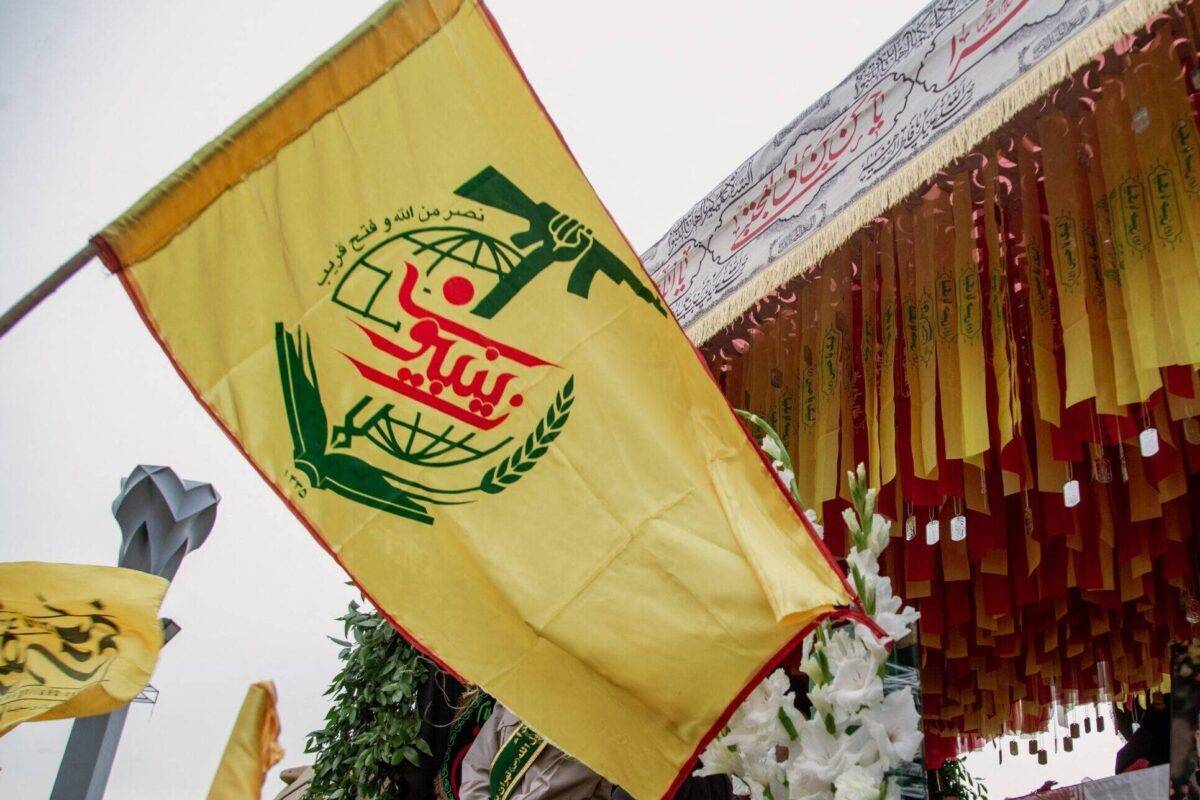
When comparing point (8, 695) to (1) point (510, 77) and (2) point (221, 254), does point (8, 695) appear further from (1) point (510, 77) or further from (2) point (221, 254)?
(1) point (510, 77)

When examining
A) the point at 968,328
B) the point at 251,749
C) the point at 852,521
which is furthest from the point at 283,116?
the point at 251,749

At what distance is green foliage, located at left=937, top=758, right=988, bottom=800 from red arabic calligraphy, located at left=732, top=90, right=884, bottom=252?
357cm

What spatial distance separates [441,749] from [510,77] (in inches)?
117

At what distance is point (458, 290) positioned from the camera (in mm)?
2068

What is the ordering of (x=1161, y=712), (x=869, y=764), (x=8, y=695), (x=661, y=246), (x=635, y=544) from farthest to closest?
(x=1161, y=712)
(x=661, y=246)
(x=8, y=695)
(x=635, y=544)
(x=869, y=764)

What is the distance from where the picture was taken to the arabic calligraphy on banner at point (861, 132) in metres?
2.68

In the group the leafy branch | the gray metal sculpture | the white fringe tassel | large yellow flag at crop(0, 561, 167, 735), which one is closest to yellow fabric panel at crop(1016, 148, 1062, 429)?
the white fringe tassel

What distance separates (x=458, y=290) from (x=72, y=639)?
335 centimetres

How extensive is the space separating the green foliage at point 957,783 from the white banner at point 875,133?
11.0ft

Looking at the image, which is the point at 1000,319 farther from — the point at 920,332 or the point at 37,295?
the point at 37,295

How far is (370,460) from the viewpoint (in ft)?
Answer: 6.63

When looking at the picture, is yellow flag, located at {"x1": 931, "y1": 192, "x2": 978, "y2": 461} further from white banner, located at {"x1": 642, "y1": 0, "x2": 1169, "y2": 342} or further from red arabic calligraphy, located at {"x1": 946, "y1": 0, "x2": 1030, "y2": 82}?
red arabic calligraphy, located at {"x1": 946, "y1": 0, "x2": 1030, "y2": 82}

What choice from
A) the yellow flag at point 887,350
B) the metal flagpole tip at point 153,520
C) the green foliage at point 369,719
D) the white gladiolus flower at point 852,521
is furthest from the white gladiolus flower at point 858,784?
the metal flagpole tip at point 153,520

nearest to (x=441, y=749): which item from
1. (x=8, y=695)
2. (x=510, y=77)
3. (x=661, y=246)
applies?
(x=8, y=695)
